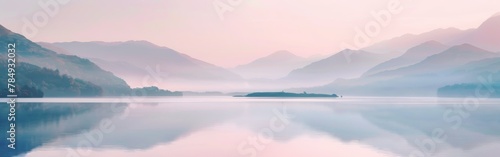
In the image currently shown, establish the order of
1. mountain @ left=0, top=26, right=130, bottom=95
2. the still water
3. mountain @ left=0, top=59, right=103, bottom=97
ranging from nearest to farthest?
1. the still water
2. mountain @ left=0, top=59, right=103, bottom=97
3. mountain @ left=0, top=26, right=130, bottom=95

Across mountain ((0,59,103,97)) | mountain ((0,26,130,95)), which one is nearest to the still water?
mountain ((0,59,103,97))

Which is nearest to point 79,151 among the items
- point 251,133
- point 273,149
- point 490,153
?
point 273,149

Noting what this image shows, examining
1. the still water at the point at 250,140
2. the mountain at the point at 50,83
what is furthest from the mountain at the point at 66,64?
the still water at the point at 250,140

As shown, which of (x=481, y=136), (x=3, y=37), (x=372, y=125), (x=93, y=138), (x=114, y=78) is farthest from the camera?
(x=3, y=37)

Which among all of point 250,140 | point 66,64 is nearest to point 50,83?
point 66,64

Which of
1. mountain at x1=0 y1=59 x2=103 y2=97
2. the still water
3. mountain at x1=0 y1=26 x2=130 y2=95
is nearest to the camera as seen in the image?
the still water

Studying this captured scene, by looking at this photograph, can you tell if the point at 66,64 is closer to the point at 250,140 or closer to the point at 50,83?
the point at 50,83

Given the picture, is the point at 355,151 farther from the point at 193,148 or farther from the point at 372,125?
the point at 372,125

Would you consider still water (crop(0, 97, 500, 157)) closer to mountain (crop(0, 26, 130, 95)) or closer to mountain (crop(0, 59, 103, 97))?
mountain (crop(0, 59, 103, 97))
